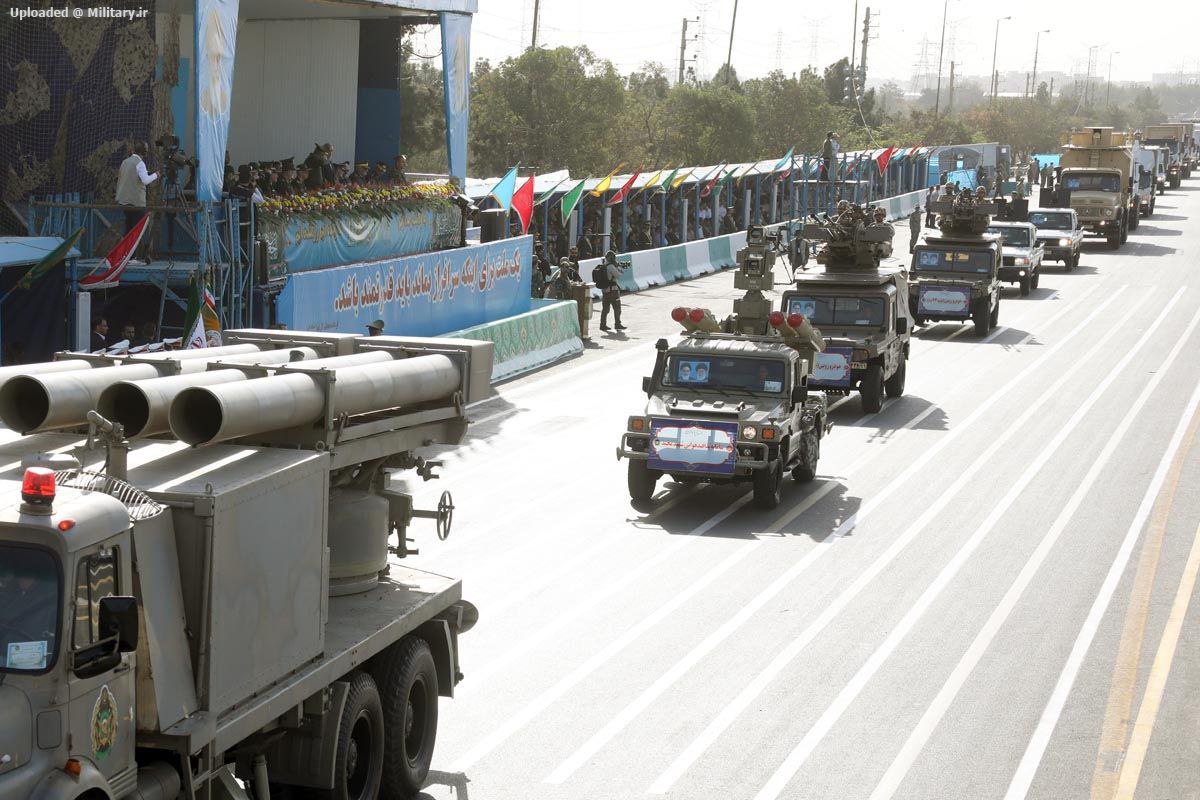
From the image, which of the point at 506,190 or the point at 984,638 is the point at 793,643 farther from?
the point at 506,190

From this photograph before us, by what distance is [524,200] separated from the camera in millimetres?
33219

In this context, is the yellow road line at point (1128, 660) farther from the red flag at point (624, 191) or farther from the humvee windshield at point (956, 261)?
the red flag at point (624, 191)

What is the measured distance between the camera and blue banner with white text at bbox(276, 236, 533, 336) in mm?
24406

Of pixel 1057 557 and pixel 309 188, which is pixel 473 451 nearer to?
pixel 309 188

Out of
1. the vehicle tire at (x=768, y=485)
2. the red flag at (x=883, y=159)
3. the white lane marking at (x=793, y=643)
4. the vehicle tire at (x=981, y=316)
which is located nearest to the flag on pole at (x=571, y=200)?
the vehicle tire at (x=981, y=316)

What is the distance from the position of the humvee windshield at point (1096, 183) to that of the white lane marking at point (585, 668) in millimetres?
40757

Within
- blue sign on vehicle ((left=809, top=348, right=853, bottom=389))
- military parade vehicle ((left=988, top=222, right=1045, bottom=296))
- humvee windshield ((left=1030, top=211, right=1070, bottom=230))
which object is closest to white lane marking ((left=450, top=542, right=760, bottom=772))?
blue sign on vehicle ((left=809, top=348, right=853, bottom=389))

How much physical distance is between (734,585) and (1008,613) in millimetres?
2714

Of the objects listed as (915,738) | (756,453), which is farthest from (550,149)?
(915,738)

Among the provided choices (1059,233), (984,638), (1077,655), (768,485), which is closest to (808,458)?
(768,485)

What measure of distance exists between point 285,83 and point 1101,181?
32.0 meters

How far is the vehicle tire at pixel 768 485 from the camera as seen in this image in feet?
60.2

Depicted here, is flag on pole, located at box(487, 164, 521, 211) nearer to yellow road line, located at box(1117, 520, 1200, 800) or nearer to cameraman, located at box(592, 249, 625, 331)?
cameraman, located at box(592, 249, 625, 331)

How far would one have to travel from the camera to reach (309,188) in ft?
85.5
